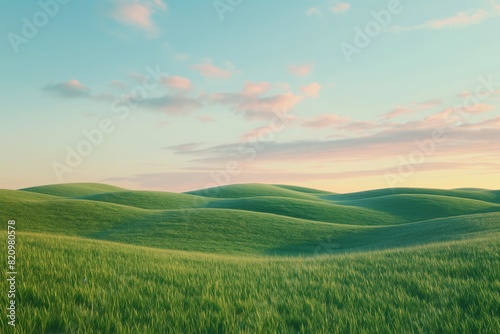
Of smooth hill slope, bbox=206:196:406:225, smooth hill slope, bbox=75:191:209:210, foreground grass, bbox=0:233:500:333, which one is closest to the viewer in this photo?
foreground grass, bbox=0:233:500:333

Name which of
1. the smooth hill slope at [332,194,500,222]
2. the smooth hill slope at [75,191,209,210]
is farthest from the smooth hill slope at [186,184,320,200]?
the smooth hill slope at [332,194,500,222]

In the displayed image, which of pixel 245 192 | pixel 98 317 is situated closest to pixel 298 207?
pixel 245 192

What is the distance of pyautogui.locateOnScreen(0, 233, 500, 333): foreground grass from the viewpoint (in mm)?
5660

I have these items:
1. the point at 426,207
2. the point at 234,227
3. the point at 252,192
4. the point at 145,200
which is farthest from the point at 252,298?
the point at 252,192

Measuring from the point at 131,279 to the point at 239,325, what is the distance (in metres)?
3.42

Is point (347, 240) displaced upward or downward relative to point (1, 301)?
downward

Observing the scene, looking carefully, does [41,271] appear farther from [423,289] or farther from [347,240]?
[347,240]

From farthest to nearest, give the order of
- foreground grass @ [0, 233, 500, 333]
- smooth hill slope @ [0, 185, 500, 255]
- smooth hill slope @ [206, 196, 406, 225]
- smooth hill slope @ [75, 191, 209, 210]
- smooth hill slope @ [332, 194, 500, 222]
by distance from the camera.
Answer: smooth hill slope @ [75, 191, 209, 210] < smooth hill slope @ [332, 194, 500, 222] < smooth hill slope @ [206, 196, 406, 225] < smooth hill slope @ [0, 185, 500, 255] < foreground grass @ [0, 233, 500, 333]

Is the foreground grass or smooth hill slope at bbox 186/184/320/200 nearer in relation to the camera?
the foreground grass

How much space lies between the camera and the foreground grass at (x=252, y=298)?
5660 mm

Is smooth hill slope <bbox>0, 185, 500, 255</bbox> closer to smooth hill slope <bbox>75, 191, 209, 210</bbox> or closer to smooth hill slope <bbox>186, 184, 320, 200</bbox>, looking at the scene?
smooth hill slope <bbox>75, 191, 209, 210</bbox>

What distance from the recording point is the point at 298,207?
6169 cm

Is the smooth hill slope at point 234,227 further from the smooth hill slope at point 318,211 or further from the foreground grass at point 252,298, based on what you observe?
the foreground grass at point 252,298

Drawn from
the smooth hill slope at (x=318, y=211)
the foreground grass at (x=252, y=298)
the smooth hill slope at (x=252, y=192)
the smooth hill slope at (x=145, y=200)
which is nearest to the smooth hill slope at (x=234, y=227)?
the smooth hill slope at (x=318, y=211)
